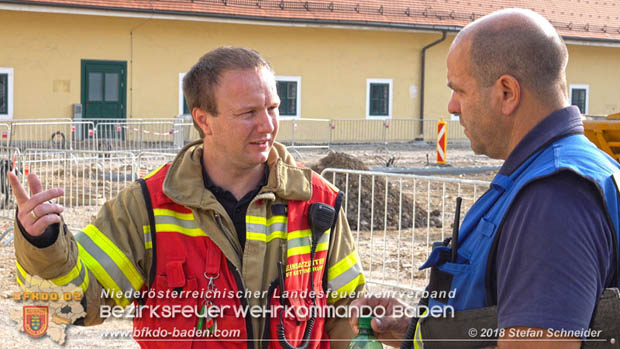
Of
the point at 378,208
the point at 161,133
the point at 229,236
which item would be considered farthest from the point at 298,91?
the point at 229,236

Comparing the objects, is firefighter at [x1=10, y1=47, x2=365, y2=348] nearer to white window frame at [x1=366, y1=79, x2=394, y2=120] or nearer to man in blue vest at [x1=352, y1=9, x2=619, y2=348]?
Answer: man in blue vest at [x1=352, y1=9, x2=619, y2=348]

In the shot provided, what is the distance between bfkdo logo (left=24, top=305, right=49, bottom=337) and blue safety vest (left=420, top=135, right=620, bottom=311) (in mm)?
1836

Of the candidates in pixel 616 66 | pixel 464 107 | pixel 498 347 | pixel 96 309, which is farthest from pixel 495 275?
pixel 616 66

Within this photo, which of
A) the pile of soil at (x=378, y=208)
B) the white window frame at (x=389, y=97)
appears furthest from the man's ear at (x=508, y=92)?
the white window frame at (x=389, y=97)

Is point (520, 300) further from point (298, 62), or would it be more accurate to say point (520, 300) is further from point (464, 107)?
point (298, 62)

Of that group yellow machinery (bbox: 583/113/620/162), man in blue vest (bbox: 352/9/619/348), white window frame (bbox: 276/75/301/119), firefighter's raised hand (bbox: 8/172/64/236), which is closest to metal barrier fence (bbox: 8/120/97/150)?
white window frame (bbox: 276/75/301/119)

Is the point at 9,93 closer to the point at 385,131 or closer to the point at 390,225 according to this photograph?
the point at 385,131

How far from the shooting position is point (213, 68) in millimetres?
3098

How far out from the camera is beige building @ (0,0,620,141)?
23938 millimetres

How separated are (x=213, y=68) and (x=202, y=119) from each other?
234mm

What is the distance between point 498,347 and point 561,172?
0.45m

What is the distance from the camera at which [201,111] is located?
3.20 metres

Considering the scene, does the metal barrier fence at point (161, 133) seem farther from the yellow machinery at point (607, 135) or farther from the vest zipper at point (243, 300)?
the vest zipper at point (243, 300)

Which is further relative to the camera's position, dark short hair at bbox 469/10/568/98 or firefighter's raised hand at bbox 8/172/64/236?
firefighter's raised hand at bbox 8/172/64/236
